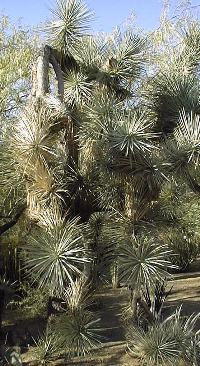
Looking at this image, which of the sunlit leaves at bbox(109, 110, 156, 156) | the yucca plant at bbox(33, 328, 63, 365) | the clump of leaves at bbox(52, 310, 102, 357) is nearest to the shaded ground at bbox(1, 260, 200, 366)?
the yucca plant at bbox(33, 328, 63, 365)

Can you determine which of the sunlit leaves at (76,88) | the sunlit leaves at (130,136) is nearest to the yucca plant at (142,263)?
the sunlit leaves at (130,136)

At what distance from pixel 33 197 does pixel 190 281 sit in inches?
305

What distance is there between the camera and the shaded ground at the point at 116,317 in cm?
688

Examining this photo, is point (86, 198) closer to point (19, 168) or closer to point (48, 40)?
point (19, 168)

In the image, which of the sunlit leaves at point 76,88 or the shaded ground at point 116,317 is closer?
the sunlit leaves at point 76,88

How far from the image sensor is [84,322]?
19.9 feet

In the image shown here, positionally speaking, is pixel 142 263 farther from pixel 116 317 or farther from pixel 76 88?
pixel 116 317

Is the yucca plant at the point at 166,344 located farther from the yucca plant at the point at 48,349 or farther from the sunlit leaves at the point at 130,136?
the sunlit leaves at the point at 130,136

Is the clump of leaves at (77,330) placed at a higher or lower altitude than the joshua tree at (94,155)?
lower

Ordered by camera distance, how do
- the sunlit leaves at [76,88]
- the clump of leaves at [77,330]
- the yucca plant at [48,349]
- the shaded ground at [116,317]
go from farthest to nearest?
the shaded ground at [116,317] < the sunlit leaves at [76,88] < the yucca plant at [48,349] < the clump of leaves at [77,330]

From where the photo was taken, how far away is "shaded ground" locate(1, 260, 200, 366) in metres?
6.88

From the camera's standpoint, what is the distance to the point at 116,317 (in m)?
9.27

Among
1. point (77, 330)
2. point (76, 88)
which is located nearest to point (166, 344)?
point (77, 330)

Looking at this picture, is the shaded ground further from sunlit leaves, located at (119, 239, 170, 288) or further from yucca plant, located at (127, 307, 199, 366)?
sunlit leaves, located at (119, 239, 170, 288)
